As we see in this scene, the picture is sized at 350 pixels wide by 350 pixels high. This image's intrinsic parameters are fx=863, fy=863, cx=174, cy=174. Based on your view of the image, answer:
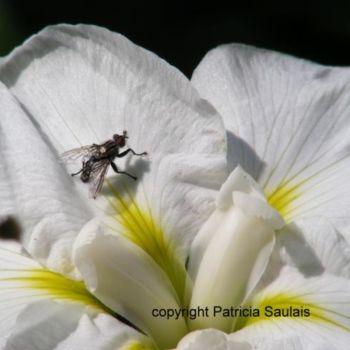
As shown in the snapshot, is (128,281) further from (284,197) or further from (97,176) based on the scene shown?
(284,197)

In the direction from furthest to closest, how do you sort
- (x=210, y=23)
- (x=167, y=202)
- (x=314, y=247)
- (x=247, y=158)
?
(x=210, y=23)
(x=247, y=158)
(x=167, y=202)
(x=314, y=247)

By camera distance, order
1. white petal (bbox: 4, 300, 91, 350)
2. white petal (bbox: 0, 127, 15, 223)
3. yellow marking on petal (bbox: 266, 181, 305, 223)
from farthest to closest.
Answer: yellow marking on petal (bbox: 266, 181, 305, 223) → white petal (bbox: 0, 127, 15, 223) → white petal (bbox: 4, 300, 91, 350)

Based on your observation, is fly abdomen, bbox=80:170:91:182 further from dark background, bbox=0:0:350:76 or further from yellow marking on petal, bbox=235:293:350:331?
dark background, bbox=0:0:350:76

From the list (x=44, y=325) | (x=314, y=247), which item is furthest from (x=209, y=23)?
(x=44, y=325)

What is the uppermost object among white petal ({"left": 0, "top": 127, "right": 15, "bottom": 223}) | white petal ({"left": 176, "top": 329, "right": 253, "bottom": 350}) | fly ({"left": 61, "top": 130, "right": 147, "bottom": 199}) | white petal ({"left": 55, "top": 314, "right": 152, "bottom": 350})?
fly ({"left": 61, "top": 130, "right": 147, "bottom": 199})

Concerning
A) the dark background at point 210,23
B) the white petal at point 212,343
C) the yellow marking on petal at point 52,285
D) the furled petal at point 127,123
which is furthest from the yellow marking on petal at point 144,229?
the dark background at point 210,23

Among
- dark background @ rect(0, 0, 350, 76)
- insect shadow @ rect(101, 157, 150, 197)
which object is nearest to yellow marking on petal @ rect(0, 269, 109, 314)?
insect shadow @ rect(101, 157, 150, 197)

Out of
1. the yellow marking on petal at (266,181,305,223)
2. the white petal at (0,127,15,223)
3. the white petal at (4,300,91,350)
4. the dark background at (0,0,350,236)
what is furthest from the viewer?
the dark background at (0,0,350,236)
